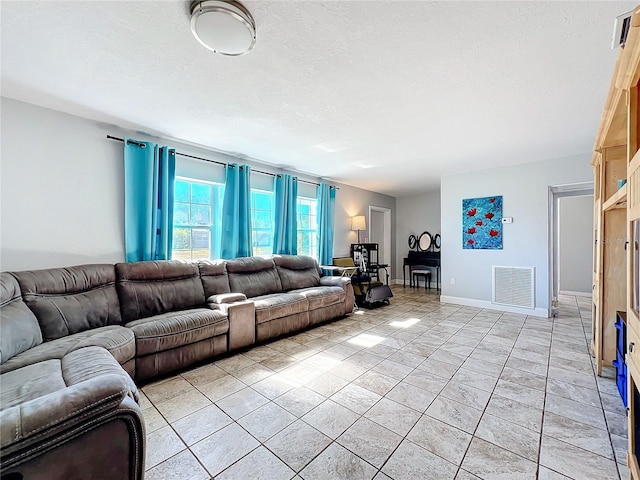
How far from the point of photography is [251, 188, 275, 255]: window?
4375 mm

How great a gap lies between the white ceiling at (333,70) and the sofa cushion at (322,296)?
2035 mm

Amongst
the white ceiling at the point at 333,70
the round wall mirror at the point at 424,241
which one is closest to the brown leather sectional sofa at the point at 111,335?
the white ceiling at the point at 333,70

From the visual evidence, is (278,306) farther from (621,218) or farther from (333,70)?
(621,218)

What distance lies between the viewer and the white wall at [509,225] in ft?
13.8

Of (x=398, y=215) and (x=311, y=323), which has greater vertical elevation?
(x=398, y=215)

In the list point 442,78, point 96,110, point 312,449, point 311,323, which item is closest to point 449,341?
point 311,323

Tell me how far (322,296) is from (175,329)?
1.98 metres

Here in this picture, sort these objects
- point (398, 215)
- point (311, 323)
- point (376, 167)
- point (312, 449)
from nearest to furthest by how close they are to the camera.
Answer: point (312, 449), point (311, 323), point (376, 167), point (398, 215)

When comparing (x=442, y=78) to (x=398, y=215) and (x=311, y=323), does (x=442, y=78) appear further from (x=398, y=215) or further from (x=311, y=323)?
(x=398, y=215)

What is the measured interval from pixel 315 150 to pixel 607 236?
10.4 feet

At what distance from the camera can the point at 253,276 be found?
3.83 meters

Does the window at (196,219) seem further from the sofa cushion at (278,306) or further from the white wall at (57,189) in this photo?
the sofa cushion at (278,306)

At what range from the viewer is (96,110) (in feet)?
8.52

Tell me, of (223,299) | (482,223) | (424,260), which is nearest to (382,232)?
(424,260)
